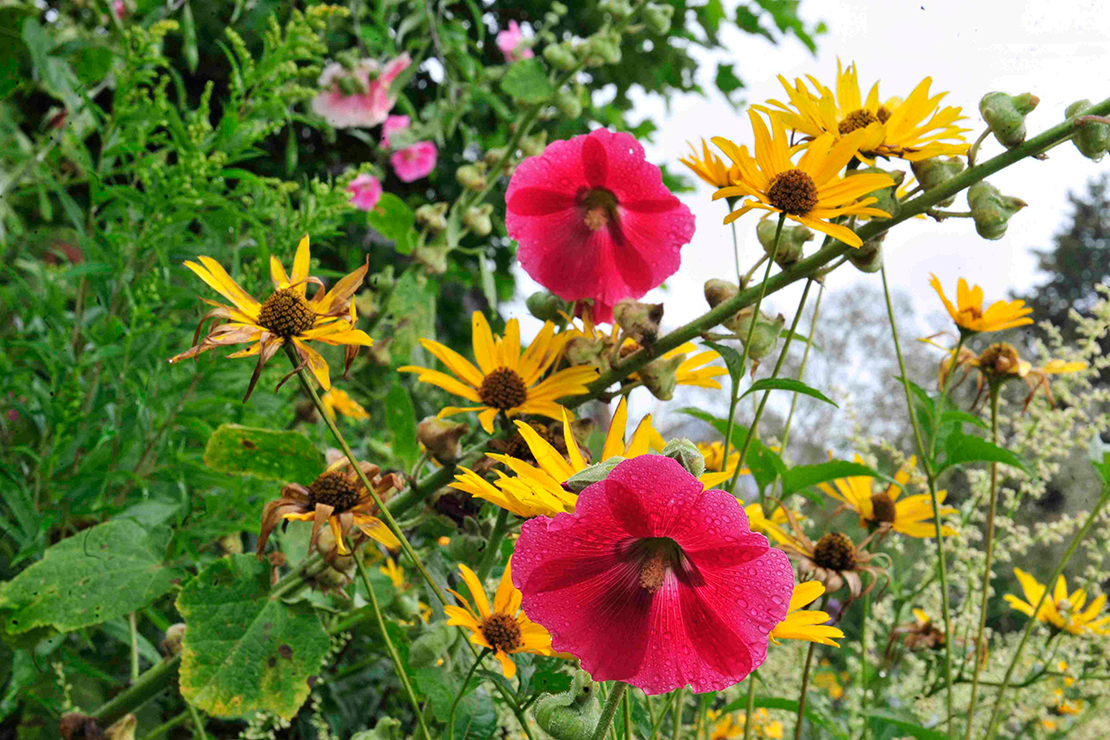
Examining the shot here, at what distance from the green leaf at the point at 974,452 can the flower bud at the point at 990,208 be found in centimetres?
15

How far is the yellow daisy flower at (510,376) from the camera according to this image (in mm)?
510

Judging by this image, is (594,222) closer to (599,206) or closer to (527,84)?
(599,206)

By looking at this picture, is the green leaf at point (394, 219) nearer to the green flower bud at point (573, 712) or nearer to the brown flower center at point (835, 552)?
the brown flower center at point (835, 552)

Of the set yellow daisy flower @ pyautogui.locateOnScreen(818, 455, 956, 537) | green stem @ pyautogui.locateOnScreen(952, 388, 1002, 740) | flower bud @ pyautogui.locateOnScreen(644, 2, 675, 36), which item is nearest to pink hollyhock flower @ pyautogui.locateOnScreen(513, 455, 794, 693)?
green stem @ pyautogui.locateOnScreen(952, 388, 1002, 740)

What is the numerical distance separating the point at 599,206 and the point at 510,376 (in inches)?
4.9

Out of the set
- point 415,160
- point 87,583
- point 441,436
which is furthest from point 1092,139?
point 415,160

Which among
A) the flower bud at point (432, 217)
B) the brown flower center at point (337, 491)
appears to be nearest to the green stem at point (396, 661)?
the brown flower center at point (337, 491)

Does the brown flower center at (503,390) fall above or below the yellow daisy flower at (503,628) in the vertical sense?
above

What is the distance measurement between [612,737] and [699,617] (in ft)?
0.33

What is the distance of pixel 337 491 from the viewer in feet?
1.60

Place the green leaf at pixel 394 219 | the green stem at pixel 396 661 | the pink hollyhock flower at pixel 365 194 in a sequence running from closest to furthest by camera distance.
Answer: the green stem at pixel 396 661, the green leaf at pixel 394 219, the pink hollyhock flower at pixel 365 194

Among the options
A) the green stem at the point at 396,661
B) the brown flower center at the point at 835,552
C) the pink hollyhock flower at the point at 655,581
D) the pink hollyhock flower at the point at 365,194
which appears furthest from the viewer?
the pink hollyhock flower at the point at 365,194

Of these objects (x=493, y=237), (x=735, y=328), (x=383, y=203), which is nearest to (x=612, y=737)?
(x=735, y=328)

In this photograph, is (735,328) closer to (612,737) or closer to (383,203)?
(612,737)
